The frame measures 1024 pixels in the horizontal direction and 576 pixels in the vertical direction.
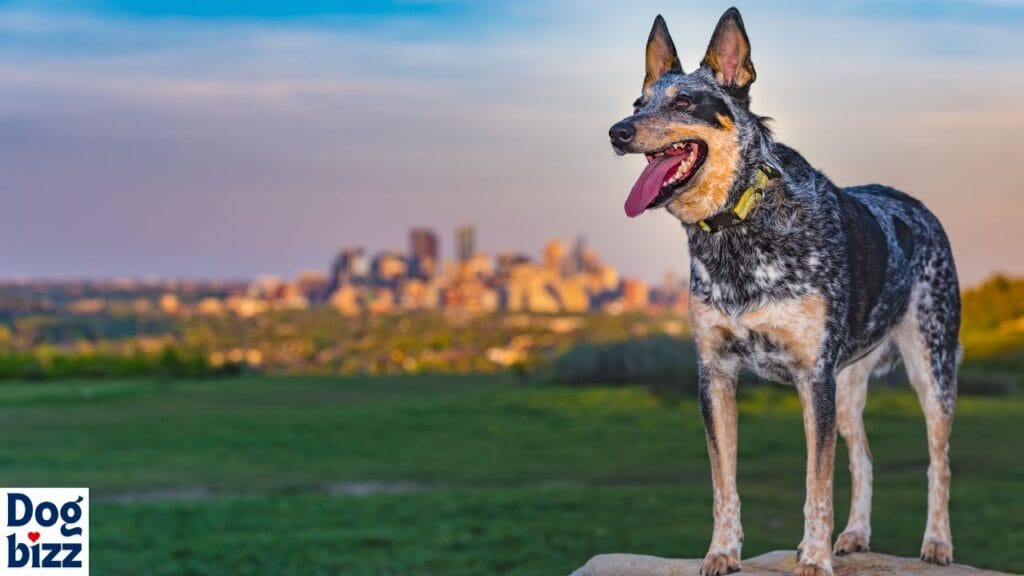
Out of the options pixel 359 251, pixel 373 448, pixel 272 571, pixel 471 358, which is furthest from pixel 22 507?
pixel 359 251

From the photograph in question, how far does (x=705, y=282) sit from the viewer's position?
6543 millimetres

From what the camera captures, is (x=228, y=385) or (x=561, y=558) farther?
(x=228, y=385)

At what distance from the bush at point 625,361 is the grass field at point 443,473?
1569 millimetres

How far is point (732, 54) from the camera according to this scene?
630 cm

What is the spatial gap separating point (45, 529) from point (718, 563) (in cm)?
542

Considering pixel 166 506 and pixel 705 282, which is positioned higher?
pixel 705 282

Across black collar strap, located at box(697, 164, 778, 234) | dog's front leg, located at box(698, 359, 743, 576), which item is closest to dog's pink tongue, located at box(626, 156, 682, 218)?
black collar strap, located at box(697, 164, 778, 234)

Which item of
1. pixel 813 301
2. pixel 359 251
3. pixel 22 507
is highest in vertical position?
pixel 359 251

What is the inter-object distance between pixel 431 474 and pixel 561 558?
243 inches

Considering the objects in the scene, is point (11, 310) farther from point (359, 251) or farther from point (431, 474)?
point (431, 474)

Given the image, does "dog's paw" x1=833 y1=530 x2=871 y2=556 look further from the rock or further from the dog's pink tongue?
the dog's pink tongue

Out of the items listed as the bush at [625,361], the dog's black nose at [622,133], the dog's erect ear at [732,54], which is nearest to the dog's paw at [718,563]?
the dog's black nose at [622,133]

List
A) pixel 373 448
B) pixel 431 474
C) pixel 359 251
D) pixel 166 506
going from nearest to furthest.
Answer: pixel 166 506 < pixel 431 474 < pixel 373 448 < pixel 359 251

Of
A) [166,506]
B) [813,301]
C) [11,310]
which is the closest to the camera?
[813,301]
